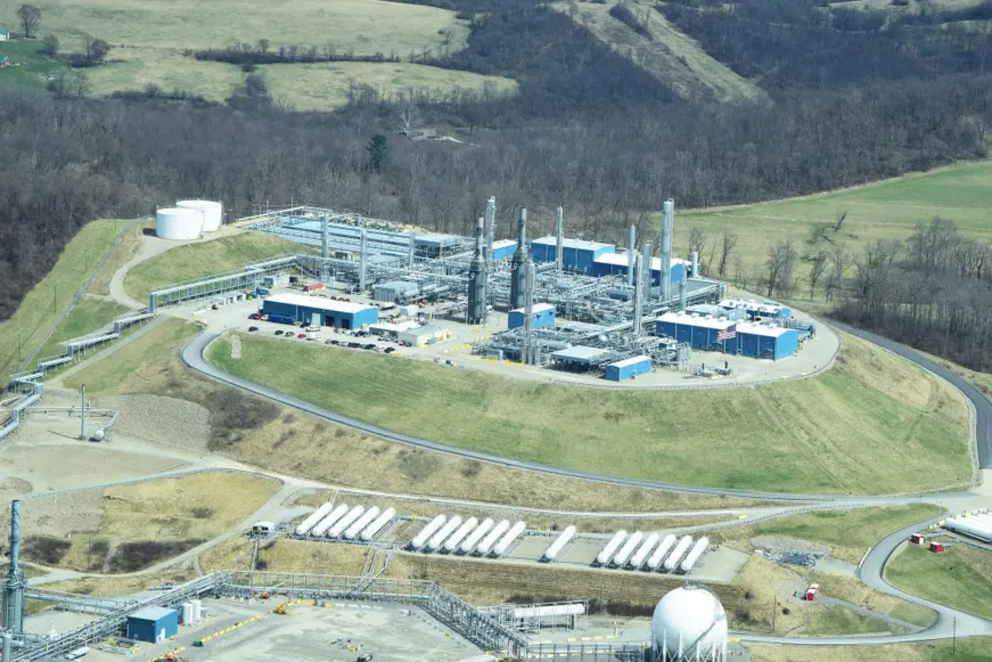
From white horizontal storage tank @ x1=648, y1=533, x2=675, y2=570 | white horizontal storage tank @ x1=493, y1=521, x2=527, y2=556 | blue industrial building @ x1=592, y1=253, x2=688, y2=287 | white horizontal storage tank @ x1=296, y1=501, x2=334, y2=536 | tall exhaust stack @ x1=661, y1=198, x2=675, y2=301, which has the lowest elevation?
white horizontal storage tank @ x1=296, y1=501, x2=334, y2=536

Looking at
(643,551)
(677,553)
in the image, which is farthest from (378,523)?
(677,553)

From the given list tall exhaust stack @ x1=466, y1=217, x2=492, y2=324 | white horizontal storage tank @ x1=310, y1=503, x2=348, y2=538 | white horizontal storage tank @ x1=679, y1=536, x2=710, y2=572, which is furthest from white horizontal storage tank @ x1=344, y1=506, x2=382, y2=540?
tall exhaust stack @ x1=466, y1=217, x2=492, y2=324

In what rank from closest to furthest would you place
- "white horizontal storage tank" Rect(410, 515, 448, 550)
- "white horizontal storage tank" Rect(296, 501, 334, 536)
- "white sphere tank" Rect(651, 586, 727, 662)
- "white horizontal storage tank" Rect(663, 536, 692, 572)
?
"white sphere tank" Rect(651, 586, 727, 662), "white horizontal storage tank" Rect(663, 536, 692, 572), "white horizontal storage tank" Rect(410, 515, 448, 550), "white horizontal storage tank" Rect(296, 501, 334, 536)

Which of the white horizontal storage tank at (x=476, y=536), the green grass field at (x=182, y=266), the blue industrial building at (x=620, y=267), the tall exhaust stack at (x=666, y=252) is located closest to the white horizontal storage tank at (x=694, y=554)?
the white horizontal storage tank at (x=476, y=536)

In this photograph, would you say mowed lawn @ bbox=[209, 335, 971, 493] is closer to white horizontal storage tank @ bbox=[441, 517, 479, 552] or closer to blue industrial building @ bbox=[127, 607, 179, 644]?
white horizontal storage tank @ bbox=[441, 517, 479, 552]

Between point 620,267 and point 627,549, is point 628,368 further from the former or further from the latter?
point 620,267

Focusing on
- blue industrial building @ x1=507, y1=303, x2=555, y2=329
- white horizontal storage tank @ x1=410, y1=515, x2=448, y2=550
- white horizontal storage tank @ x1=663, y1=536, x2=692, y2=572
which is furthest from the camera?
blue industrial building @ x1=507, y1=303, x2=555, y2=329
